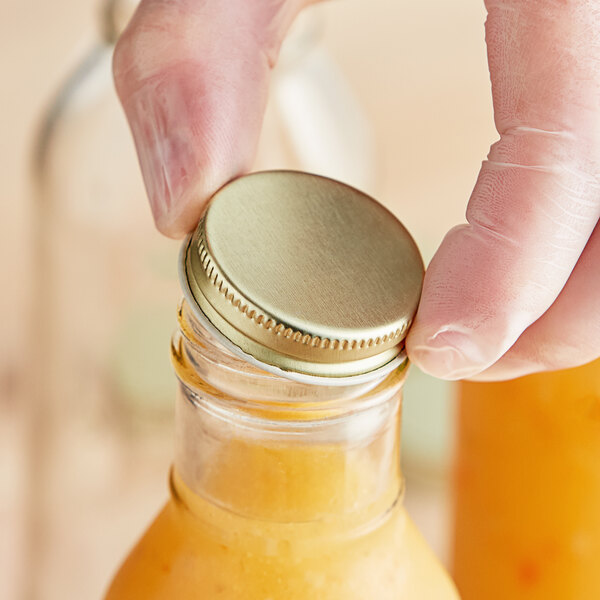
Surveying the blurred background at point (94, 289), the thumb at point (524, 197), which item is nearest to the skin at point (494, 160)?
the thumb at point (524, 197)

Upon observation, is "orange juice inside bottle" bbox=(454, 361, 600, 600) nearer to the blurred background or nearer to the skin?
the skin

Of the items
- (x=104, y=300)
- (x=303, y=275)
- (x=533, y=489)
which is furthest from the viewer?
(x=104, y=300)

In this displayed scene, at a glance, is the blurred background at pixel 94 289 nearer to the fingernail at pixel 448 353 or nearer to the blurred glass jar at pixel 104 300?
the blurred glass jar at pixel 104 300

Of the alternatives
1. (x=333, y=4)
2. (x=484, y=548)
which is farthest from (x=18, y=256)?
(x=484, y=548)

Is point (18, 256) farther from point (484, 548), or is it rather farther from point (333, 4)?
point (484, 548)

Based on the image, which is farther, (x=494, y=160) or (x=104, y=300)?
(x=104, y=300)

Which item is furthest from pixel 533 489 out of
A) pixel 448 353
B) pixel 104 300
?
pixel 104 300

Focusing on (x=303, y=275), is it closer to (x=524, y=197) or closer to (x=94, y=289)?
(x=524, y=197)
